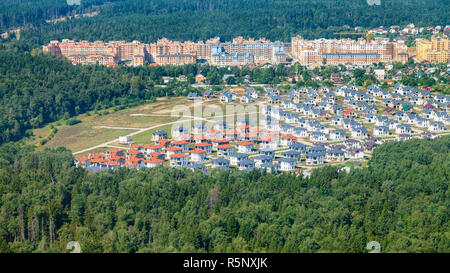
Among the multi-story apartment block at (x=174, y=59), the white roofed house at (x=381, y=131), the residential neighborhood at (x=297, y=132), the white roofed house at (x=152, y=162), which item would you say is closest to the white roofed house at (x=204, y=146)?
the residential neighborhood at (x=297, y=132)

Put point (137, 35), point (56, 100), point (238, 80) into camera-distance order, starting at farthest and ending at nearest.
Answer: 1. point (137, 35)
2. point (238, 80)
3. point (56, 100)

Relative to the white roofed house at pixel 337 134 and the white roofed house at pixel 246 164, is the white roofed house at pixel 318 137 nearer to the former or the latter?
the white roofed house at pixel 337 134

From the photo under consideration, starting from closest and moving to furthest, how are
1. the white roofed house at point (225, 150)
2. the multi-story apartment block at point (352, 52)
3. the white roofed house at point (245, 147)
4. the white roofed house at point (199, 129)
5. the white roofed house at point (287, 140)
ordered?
→ the white roofed house at point (225, 150), the white roofed house at point (245, 147), the white roofed house at point (287, 140), the white roofed house at point (199, 129), the multi-story apartment block at point (352, 52)

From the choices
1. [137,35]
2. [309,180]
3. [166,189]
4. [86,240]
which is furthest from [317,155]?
[137,35]

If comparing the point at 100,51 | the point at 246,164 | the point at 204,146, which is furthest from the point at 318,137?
the point at 100,51

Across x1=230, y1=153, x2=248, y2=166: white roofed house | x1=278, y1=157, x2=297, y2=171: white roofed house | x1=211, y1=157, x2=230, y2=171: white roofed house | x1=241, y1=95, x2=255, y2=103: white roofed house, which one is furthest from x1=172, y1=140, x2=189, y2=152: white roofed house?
x1=241, y1=95, x2=255, y2=103: white roofed house

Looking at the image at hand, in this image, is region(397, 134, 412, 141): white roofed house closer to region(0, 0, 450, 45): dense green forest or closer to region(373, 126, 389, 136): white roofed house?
region(373, 126, 389, 136): white roofed house

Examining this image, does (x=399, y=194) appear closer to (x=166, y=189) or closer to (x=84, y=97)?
(x=166, y=189)
